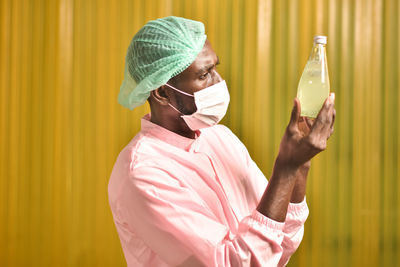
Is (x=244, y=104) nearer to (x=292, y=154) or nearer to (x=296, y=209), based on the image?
(x=296, y=209)

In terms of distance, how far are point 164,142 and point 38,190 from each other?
1212 mm

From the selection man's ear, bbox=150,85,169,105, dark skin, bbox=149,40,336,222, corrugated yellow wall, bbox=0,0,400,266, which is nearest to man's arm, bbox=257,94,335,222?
dark skin, bbox=149,40,336,222

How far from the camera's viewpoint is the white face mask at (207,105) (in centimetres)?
129

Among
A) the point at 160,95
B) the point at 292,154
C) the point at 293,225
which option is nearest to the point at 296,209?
the point at 293,225

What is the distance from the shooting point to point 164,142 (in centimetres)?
130

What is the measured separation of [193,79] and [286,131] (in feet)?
1.07

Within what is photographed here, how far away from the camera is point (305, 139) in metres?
1.07

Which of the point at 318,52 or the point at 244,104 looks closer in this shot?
the point at 318,52

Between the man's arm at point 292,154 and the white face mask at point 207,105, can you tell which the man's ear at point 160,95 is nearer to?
the white face mask at point 207,105

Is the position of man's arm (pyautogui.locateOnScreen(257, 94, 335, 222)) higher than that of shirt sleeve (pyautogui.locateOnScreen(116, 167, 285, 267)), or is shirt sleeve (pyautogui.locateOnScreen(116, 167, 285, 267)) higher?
man's arm (pyautogui.locateOnScreen(257, 94, 335, 222))

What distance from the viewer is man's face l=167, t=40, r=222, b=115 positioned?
1.28 meters

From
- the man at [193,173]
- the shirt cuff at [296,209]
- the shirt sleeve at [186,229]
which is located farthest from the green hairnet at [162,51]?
the shirt cuff at [296,209]

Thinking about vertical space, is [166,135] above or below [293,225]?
above

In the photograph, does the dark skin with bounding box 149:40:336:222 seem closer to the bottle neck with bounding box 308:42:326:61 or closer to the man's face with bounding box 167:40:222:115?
the man's face with bounding box 167:40:222:115
